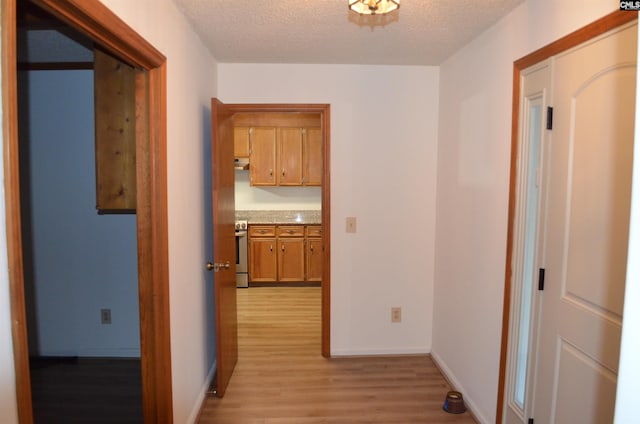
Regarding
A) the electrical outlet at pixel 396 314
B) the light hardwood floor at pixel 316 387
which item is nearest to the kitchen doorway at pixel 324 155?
the light hardwood floor at pixel 316 387

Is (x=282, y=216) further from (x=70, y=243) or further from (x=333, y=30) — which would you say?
(x=333, y=30)

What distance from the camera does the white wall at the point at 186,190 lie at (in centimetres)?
205

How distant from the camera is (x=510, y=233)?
2.15 meters

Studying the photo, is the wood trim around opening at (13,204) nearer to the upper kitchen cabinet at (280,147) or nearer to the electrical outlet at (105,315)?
the electrical outlet at (105,315)

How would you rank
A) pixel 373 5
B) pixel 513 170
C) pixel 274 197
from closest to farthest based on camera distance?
pixel 373 5 < pixel 513 170 < pixel 274 197

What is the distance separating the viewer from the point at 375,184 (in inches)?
132

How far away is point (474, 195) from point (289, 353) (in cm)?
204

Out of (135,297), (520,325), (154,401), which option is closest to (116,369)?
(135,297)

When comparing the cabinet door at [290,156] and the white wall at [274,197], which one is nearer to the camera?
the cabinet door at [290,156]

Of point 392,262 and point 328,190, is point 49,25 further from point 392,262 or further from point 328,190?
point 392,262

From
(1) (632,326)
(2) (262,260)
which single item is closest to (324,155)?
(2) (262,260)

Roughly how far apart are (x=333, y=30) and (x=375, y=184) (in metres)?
1.29

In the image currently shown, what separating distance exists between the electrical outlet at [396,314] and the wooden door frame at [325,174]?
55cm

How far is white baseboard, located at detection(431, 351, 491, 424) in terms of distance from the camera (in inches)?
98.4
